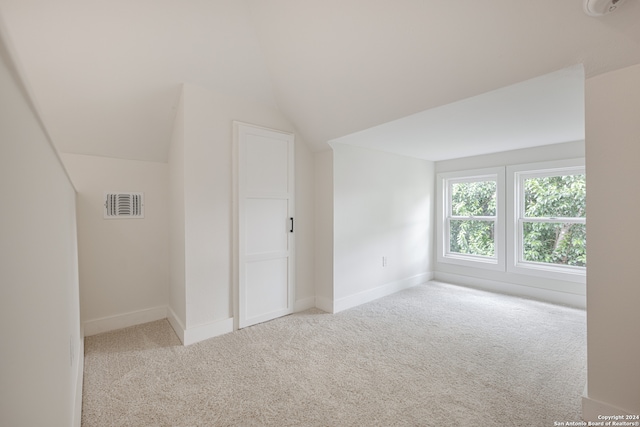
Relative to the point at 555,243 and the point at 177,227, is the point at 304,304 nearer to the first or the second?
the point at 177,227

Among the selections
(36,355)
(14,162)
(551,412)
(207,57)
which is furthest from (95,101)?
(551,412)

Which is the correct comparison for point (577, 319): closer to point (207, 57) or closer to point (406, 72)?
point (406, 72)

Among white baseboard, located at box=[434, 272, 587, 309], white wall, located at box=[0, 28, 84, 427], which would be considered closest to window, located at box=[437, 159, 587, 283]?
white baseboard, located at box=[434, 272, 587, 309]

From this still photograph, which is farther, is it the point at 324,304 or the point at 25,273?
the point at 324,304

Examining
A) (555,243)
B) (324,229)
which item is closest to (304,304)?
(324,229)

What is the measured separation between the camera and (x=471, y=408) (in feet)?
5.27

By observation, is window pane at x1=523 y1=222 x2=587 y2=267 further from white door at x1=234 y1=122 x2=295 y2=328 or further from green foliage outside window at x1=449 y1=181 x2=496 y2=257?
white door at x1=234 y1=122 x2=295 y2=328

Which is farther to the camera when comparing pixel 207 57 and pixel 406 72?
pixel 207 57

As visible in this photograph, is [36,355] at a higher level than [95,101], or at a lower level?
lower

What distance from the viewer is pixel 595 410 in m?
Result: 1.49

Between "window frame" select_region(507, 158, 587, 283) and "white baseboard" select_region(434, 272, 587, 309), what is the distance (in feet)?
0.64

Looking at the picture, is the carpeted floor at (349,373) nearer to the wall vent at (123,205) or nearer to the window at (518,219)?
the window at (518,219)

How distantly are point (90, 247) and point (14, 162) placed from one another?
2.63 metres

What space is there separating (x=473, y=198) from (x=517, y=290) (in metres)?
1.41
